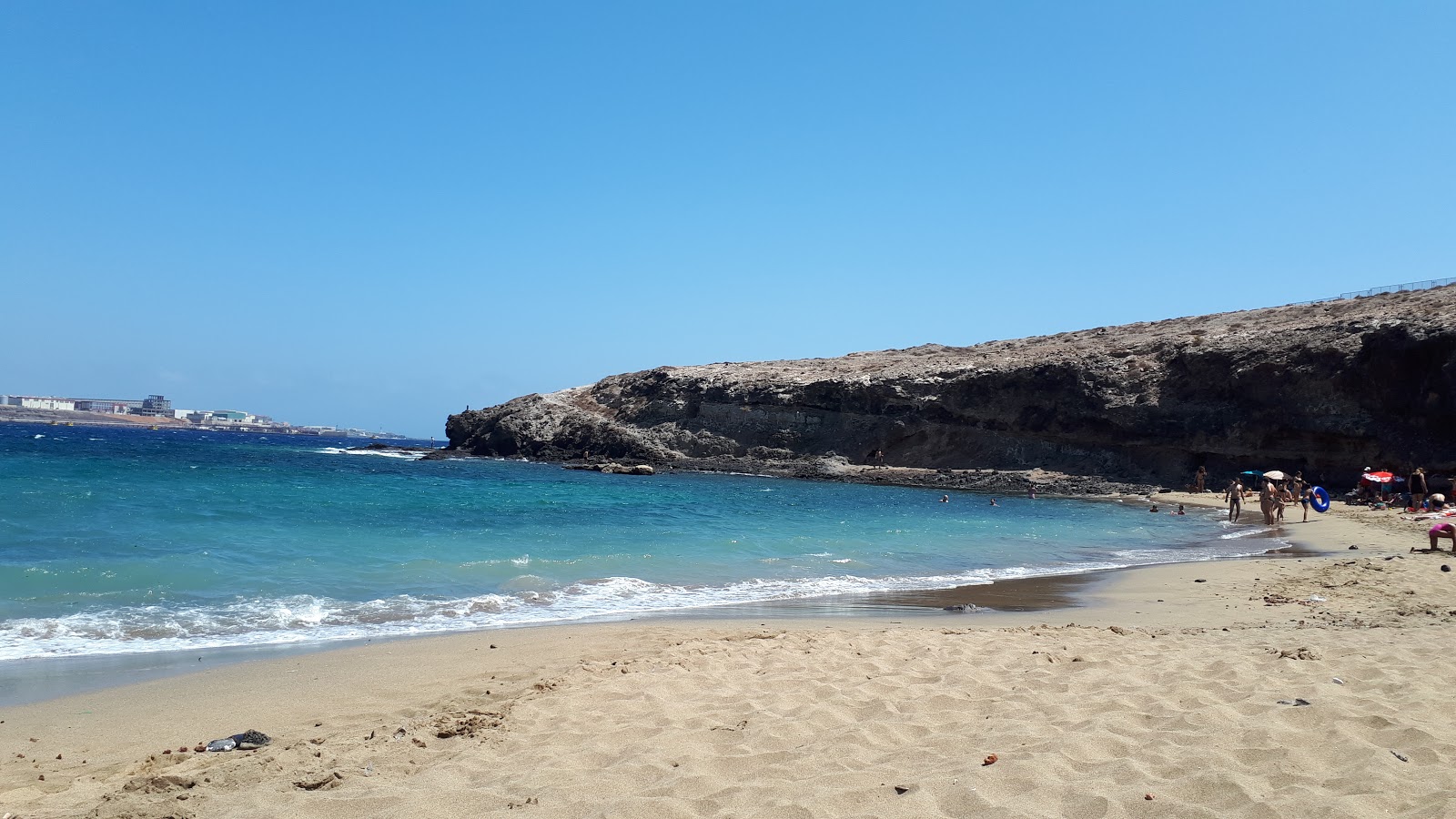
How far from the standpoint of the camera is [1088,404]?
46062 mm

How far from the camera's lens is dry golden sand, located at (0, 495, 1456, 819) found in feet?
12.3

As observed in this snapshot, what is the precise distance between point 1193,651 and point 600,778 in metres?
4.80

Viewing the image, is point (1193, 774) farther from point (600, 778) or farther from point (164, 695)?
point (164, 695)

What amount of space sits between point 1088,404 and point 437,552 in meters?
39.9

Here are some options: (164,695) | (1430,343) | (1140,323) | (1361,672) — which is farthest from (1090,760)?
(1140,323)

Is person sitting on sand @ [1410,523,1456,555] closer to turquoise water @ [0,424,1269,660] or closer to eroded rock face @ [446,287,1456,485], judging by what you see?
turquoise water @ [0,424,1269,660]

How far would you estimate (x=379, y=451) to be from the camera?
75.9m

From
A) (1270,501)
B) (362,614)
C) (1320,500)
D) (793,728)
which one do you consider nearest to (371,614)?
(362,614)

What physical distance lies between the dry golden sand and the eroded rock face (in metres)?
36.6

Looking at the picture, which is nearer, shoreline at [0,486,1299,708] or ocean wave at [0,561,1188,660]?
shoreline at [0,486,1299,708]

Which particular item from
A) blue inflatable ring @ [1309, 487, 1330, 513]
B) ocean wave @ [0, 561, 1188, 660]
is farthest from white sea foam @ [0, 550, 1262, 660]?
blue inflatable ring @ [1309, 487, 1330, 513]

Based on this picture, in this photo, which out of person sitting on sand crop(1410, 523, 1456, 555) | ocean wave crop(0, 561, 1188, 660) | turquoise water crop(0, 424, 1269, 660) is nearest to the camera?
ocean wave crop(0, 561, 1188, 660)

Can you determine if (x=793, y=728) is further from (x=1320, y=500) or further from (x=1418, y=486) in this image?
(x=1418, y=486)

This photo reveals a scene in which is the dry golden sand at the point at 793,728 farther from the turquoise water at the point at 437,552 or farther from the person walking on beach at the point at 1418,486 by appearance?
the person walking on beach at the point at 1418,486
